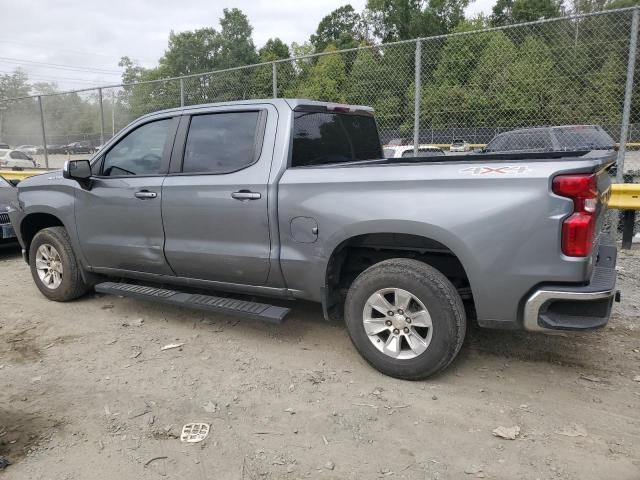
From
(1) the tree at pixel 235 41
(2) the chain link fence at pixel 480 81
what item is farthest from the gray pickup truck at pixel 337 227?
(1) the tree at pixel 235 41

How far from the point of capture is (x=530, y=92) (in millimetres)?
8250

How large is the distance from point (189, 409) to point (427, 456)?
1495 millimetres

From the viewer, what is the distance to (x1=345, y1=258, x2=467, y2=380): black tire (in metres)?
3.23

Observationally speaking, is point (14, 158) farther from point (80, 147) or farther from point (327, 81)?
point (327, 81)

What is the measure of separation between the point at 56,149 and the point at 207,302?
12763mm

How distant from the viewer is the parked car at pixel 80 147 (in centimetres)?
1420

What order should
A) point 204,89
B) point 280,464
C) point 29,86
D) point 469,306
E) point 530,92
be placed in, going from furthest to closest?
point 29,86, point 204,89, point 530,92, point 469,306, point 280,464

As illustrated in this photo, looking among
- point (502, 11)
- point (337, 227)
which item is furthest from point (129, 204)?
point (502, 11)

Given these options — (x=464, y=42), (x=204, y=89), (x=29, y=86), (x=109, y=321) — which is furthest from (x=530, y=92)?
(x=29, y=86)

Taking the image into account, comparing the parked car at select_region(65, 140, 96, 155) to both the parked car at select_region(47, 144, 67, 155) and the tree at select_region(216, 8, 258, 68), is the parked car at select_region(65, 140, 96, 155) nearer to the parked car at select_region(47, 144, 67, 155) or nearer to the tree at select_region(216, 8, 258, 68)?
the parked car at select_region(47, 144, 67, 155)

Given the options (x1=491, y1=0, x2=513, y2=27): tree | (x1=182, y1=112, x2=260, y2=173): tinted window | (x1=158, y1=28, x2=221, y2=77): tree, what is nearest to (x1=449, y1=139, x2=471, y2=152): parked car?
(x1=182, y1=112, x2=260, y2=173): tinted window

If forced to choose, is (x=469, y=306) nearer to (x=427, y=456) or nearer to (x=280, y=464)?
(x=427, y=456)

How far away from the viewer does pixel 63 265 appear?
5141 mm

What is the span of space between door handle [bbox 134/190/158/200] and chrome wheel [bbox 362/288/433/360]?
82.9 inches
